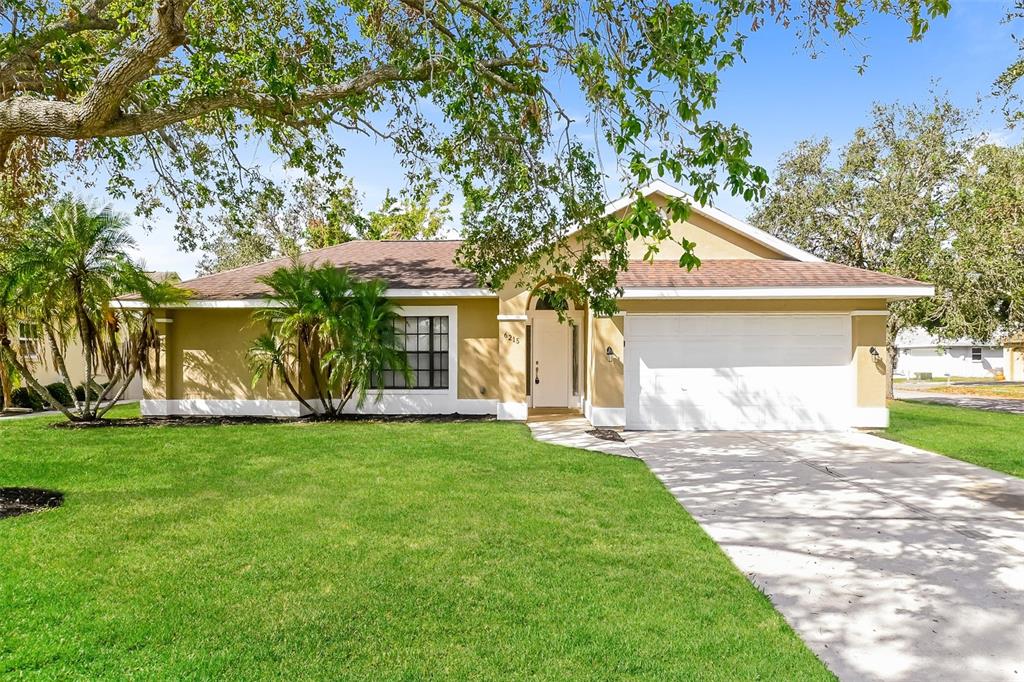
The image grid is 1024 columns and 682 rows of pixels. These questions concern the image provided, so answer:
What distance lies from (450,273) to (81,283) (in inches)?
319

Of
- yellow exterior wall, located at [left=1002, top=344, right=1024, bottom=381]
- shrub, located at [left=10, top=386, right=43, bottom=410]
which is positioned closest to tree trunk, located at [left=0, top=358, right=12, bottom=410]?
shrub, located at [left=10, top=386, right=43, bottom=410]

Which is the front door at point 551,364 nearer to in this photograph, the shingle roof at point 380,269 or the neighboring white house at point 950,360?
the shingle roof at point 380,269

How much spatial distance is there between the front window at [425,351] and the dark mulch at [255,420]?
35.4 inches

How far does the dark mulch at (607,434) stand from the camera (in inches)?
464

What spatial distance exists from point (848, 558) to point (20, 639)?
252 inches

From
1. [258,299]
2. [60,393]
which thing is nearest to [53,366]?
[60,393]

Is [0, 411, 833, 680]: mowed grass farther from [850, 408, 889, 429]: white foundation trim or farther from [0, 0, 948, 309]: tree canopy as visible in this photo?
[850, 408, 889, 429]: white foundation trim

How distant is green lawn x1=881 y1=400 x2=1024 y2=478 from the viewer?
10234 mm

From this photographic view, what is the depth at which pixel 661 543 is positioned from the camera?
18.5ft

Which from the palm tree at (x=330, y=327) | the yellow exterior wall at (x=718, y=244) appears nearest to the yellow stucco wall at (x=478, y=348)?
the palm tree at (x=330, y=327)

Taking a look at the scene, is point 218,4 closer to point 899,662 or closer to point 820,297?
point 899,662

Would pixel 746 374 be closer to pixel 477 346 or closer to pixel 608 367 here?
pixel 608 367

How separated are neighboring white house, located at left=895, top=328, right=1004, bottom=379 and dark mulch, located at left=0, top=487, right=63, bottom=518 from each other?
53.0m

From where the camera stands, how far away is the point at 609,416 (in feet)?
42.9
